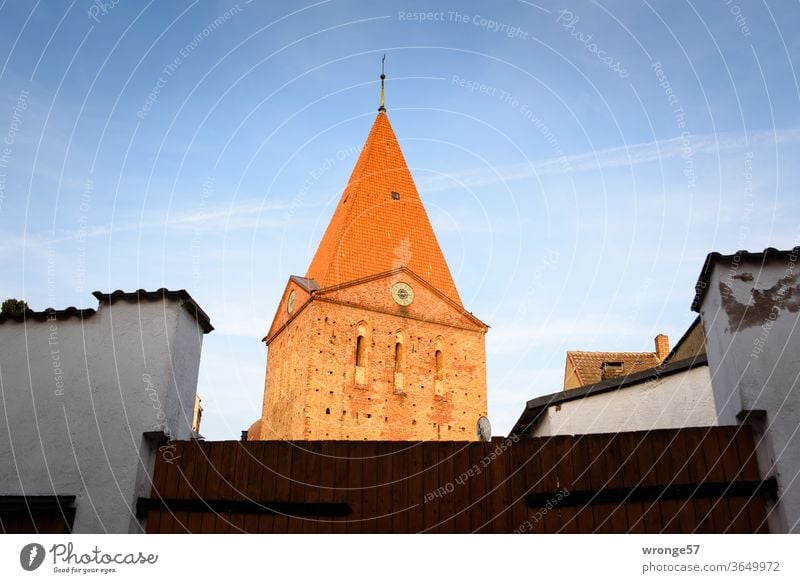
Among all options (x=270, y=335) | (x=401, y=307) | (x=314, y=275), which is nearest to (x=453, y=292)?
(x=401, y=307)

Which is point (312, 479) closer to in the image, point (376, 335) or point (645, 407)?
point (645, 407)

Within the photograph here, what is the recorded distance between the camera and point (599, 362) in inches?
936

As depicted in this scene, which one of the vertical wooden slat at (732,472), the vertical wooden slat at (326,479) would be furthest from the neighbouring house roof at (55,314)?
the vertical wooden slat at (732,472)

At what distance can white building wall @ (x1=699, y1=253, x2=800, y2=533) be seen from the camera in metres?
6.09

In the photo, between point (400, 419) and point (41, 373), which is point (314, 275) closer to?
point (400, 419)

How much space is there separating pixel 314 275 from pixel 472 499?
28.4m

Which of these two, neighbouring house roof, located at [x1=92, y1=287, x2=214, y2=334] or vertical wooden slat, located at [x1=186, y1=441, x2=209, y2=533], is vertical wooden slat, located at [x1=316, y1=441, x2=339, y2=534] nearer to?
vertical wooden slat, located at [x1=186, y1=441, x2=209, y2=533]

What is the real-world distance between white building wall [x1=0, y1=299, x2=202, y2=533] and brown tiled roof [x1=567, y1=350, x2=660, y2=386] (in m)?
17.0

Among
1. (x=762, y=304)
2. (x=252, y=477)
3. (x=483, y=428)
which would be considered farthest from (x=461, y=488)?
(x=483, y=428)

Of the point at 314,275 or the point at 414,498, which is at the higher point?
the point at 314,275

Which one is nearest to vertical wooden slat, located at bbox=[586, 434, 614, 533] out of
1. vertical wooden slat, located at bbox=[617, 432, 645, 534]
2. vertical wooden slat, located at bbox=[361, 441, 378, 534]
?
vertical wooden slat, located at bbox=[617, 432, 645, 534]

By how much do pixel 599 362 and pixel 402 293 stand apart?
12.6m

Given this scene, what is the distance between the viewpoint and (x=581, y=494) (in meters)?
6.32

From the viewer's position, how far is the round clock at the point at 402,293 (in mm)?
33812
